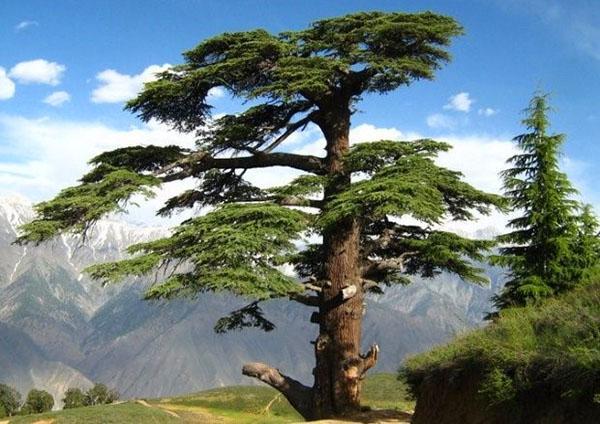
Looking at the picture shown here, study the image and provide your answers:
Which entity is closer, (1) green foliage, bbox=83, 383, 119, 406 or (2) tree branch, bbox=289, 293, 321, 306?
(2) tree branch, bbox=289, 293, 321, 306

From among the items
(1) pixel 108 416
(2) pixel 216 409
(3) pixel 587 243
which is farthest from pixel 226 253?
(2) pixel 216 409

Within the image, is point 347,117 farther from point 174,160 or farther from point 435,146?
point 174,160

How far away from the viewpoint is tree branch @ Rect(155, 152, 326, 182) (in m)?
16.6

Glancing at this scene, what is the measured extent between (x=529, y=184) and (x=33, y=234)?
14.1m

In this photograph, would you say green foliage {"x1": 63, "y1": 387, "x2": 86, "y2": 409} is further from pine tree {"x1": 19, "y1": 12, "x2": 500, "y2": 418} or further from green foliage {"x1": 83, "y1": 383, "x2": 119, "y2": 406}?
pine tree {"x1": 19, "y1": 12, "x2": 500, "y2": 418}

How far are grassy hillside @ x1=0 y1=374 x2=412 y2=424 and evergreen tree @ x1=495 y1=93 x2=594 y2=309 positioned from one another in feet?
59.3

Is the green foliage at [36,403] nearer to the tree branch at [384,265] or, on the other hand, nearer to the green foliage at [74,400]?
the green foliage at [74,400]

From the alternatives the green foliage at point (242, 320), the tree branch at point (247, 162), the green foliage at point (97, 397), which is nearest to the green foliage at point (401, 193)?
the tree branch at point (247, 162)

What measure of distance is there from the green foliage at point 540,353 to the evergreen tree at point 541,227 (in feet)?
28.6

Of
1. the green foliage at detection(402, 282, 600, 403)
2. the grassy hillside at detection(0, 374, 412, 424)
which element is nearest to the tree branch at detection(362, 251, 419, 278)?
the green foliage at detection(402, 282, 600, 403)

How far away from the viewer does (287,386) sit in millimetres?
16094

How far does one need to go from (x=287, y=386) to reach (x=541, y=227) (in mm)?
9078

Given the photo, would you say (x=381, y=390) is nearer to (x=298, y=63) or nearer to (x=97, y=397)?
(x=97, y=397)

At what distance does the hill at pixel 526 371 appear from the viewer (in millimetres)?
6625
